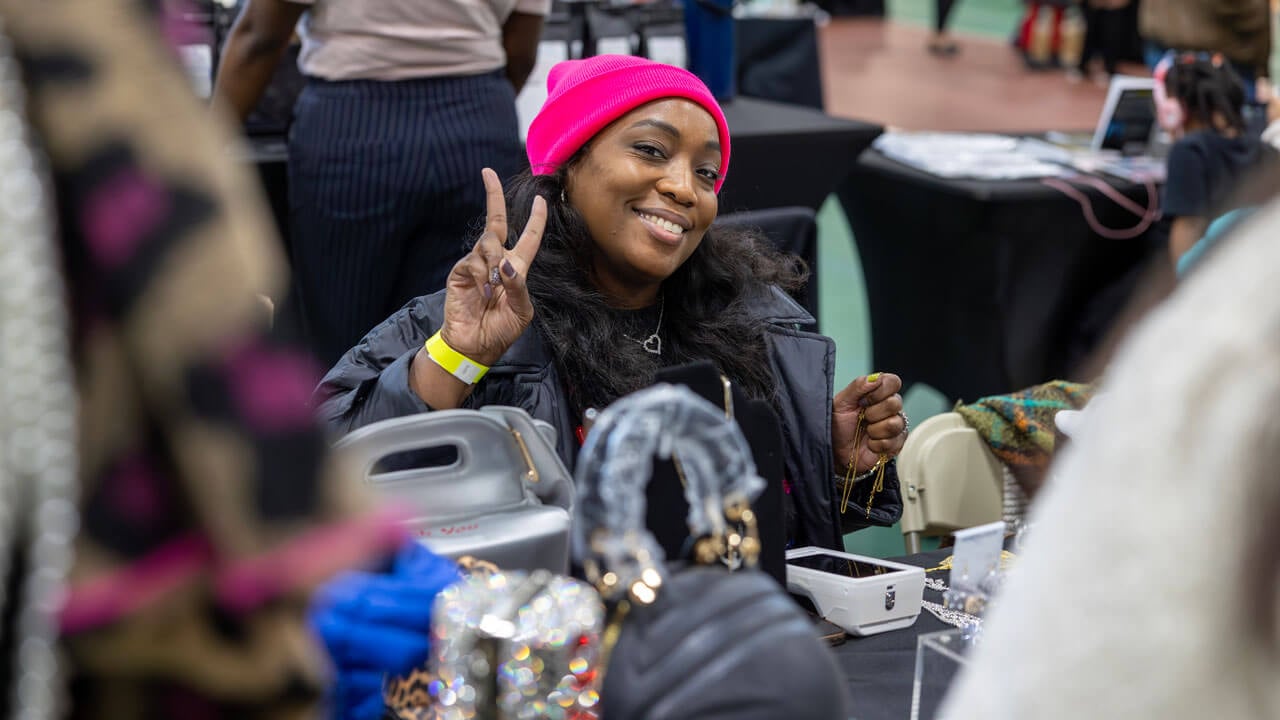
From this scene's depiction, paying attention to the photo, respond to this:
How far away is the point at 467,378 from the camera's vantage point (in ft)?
5.22

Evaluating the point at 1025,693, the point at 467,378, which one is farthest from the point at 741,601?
the point at 467,378

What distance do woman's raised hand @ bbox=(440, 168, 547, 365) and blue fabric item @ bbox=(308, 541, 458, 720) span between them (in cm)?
73

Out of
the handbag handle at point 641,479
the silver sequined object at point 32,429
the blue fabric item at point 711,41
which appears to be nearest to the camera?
the silver sequined object at point 32,429

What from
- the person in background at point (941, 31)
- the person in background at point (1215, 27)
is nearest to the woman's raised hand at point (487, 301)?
the person in background at point (1215, 27)

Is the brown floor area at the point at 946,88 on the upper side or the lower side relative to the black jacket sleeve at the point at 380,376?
lower

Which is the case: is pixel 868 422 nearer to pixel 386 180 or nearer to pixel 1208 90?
pixel 386 180

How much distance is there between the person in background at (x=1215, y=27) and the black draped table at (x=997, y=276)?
1.82 ft

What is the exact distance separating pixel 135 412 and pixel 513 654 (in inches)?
16.3

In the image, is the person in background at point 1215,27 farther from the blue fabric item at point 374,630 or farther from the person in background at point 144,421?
the person in background at point 144,421

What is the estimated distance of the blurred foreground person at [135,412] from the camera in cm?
53

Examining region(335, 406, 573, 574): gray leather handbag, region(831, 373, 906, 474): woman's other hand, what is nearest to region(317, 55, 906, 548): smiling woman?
region(831, 373, 906, 474): woman's other hand

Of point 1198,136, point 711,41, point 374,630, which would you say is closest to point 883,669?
point 374,630

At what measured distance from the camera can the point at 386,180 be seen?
2717 mm

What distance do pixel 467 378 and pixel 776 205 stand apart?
2508 millimetres
